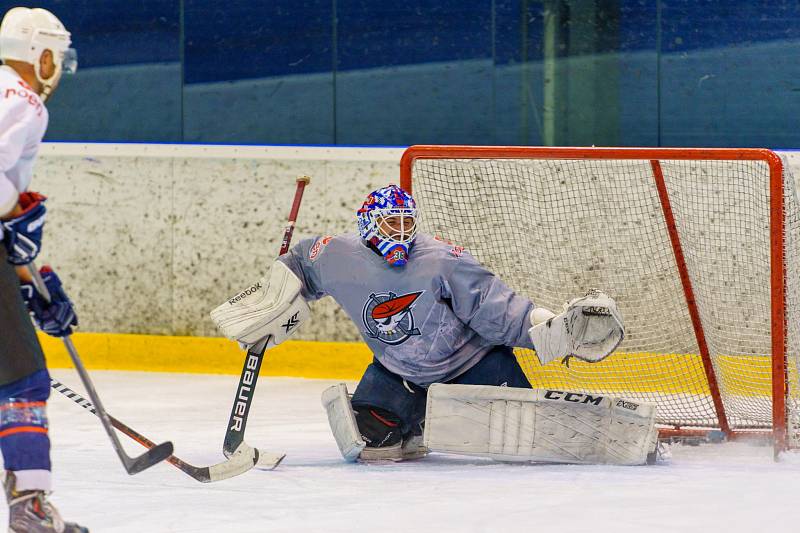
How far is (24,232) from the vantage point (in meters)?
3.20

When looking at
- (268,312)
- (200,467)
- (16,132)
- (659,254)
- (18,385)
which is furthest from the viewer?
(659,254)

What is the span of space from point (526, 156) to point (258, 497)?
142 cm

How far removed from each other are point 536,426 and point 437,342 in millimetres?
376

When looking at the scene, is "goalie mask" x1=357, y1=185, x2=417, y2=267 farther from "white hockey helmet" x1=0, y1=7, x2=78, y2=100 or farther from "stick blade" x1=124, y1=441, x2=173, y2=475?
"white hockey helmet" x1=0, y1=7, x2=78, y2=100

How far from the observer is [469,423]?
4.33 metres

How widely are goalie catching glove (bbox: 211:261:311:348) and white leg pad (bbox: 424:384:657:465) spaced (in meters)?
0.49

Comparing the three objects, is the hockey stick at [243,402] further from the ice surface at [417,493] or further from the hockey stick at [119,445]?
the hockey stick at [119,445]

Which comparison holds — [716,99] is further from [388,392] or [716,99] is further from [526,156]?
[388,392]

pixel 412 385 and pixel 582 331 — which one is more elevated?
pixel 582 331

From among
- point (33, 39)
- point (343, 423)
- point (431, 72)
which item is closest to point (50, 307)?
point (33, 39)

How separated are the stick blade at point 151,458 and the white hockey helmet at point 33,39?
856 millimetres

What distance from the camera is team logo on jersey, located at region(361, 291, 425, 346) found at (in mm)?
4398

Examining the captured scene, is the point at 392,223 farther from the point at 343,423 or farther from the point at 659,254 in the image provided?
the point at 659,254

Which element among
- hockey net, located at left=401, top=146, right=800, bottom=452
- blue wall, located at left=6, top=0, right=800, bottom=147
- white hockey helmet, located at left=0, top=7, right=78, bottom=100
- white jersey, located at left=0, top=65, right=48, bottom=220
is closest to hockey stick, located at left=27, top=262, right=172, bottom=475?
white jersey, located at left=0, top=65, right=48, bottom=220
